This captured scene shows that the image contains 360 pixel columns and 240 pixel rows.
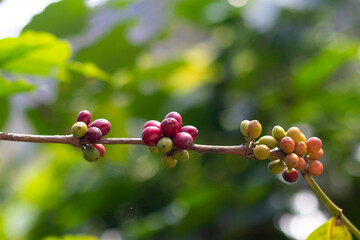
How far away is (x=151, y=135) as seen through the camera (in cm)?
36

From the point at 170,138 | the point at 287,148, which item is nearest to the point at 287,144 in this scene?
the point at 287,148

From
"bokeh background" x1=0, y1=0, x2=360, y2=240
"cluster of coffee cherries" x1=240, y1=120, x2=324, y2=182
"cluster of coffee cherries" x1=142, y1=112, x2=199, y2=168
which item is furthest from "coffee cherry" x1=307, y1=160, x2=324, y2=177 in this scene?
"bokeh background" x1=0, y1=0, x2=360, y2=240

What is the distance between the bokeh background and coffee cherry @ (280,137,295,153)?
1.73ft

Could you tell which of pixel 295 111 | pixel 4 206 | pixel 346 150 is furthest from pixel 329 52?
pixel 4 206

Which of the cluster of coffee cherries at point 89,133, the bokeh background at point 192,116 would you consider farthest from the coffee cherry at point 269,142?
the bokeh background at point 192,116

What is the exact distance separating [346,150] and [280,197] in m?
0.27

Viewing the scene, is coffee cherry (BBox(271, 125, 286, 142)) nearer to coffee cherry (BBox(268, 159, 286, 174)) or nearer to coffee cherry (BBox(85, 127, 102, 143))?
coffee cherry (BBox(268, 159, 286, 174))

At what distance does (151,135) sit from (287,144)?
12 cm

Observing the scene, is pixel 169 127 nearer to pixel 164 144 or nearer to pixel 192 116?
pixel 164 144

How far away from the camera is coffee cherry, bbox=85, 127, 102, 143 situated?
35cm

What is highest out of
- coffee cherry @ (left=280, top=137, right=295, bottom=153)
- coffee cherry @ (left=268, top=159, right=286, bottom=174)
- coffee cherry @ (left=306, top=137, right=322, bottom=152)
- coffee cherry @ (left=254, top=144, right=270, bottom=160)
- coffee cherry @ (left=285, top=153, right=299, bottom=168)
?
coffee cherry @ (left=254, top=144, right=270, bottom=160)

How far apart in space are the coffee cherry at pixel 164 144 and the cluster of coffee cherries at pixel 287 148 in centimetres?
7

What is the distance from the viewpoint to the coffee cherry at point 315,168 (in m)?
0.40

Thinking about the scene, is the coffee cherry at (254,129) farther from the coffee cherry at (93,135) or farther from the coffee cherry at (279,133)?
A: the coffee cherry at (93,135)
